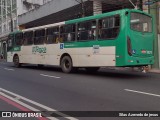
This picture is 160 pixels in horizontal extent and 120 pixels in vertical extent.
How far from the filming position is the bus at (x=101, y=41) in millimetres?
13273

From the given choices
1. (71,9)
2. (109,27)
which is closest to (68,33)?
(109,27)

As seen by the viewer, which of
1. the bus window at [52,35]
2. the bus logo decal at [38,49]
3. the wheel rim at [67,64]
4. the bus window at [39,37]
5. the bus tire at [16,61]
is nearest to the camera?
the wheel rim at [67,64]

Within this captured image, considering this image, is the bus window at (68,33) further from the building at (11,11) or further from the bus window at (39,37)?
the building at (11,11)

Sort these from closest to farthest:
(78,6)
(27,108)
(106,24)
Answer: (27,108), (106,24), (78,6)

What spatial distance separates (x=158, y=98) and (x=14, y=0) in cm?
4442

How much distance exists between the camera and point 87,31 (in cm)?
1528

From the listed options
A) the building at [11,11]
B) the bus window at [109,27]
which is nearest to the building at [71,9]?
the building at [11,11]

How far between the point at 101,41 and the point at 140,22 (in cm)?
207

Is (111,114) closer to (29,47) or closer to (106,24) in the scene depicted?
(106,24)

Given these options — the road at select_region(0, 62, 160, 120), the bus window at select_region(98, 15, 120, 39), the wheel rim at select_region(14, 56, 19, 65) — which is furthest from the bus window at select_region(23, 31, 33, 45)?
the road at select_region(0, 62, 160, 120)

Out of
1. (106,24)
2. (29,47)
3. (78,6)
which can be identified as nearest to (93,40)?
(106,24)

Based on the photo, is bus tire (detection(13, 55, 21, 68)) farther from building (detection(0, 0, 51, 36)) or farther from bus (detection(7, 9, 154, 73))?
building (detection(0, 0, 51, 36))

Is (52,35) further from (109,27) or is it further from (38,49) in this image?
(109,27)

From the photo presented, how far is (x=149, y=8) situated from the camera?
21.2 meters
